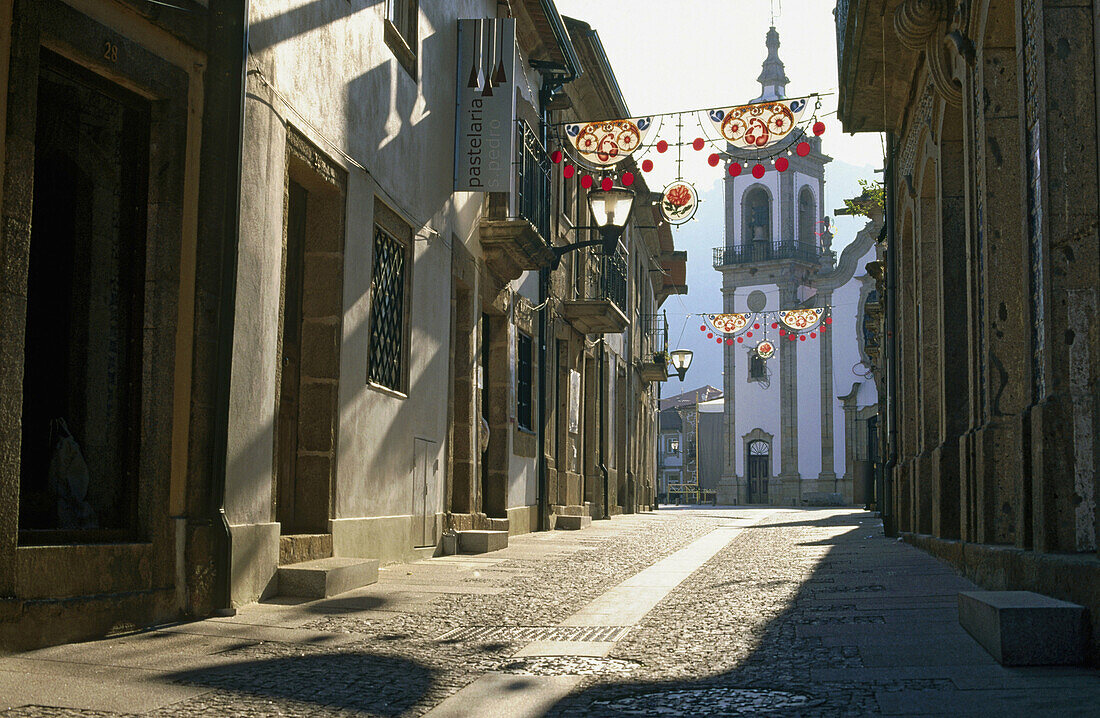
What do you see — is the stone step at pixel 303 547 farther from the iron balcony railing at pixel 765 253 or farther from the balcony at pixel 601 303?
the iron balcony railing at pixel 765 253

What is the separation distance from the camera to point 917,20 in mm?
10273

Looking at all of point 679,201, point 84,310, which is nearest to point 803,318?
point 679,201

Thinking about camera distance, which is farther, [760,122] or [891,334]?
[891,334]

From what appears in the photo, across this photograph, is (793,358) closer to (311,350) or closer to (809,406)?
(809,406)

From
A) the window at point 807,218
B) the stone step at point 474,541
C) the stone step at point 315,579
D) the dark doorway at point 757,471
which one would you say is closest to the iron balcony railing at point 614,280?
the stone step at point 474,541

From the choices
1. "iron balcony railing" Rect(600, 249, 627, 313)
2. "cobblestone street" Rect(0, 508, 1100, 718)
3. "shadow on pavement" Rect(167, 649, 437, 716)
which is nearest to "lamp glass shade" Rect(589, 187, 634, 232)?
"iron balcony railing" Rect(600, 249, 627, 313)

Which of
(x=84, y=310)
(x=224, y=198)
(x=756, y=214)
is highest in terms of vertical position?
(x=756, y=214)

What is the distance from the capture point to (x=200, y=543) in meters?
6.09

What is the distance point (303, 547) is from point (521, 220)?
20.5ft

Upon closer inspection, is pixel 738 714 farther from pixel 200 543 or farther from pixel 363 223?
pixel 363 223

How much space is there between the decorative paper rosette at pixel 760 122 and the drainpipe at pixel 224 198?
994 centimetres

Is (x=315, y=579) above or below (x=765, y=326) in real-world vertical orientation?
below

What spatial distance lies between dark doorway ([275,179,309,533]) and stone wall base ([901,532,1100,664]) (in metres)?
4.53

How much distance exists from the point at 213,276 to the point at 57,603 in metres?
1.95
